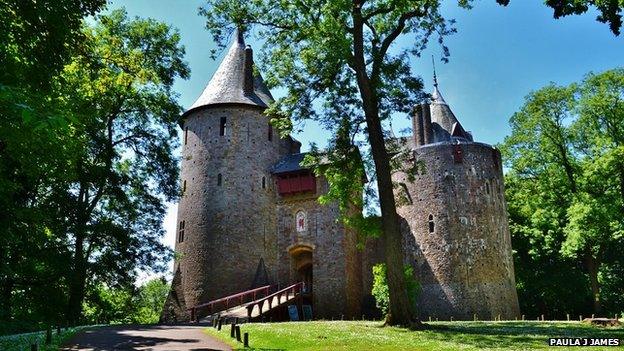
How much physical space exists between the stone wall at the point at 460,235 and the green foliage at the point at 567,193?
290 cm

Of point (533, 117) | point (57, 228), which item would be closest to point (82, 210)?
point (57, 228)

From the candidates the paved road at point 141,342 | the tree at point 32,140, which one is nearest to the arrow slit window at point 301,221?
the tree at point 32,140

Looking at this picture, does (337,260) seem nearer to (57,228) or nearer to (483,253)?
(483,253)

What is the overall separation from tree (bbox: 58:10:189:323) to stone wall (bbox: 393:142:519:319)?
1407 cm

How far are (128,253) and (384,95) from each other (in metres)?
14.9

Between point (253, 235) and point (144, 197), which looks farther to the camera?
point (253, 235)

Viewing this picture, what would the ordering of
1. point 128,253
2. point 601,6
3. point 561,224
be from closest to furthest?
point 601,6 → point 128,253 → point 561,224

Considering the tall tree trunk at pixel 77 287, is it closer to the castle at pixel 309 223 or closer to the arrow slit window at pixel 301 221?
the castle at pixel 309 223

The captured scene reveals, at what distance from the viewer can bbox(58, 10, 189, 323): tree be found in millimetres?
23344

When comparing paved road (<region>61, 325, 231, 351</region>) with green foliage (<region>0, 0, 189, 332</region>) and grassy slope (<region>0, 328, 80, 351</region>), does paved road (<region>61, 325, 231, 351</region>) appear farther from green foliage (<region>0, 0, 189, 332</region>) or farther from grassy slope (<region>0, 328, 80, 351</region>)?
green foliage (<region>0, 0, 189, 332</region>)

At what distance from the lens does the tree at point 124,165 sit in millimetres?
23344

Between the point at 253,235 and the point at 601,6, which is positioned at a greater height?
the point at 601,6

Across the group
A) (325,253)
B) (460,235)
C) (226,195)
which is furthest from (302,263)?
(460,235)

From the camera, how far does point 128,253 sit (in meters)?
25.9
